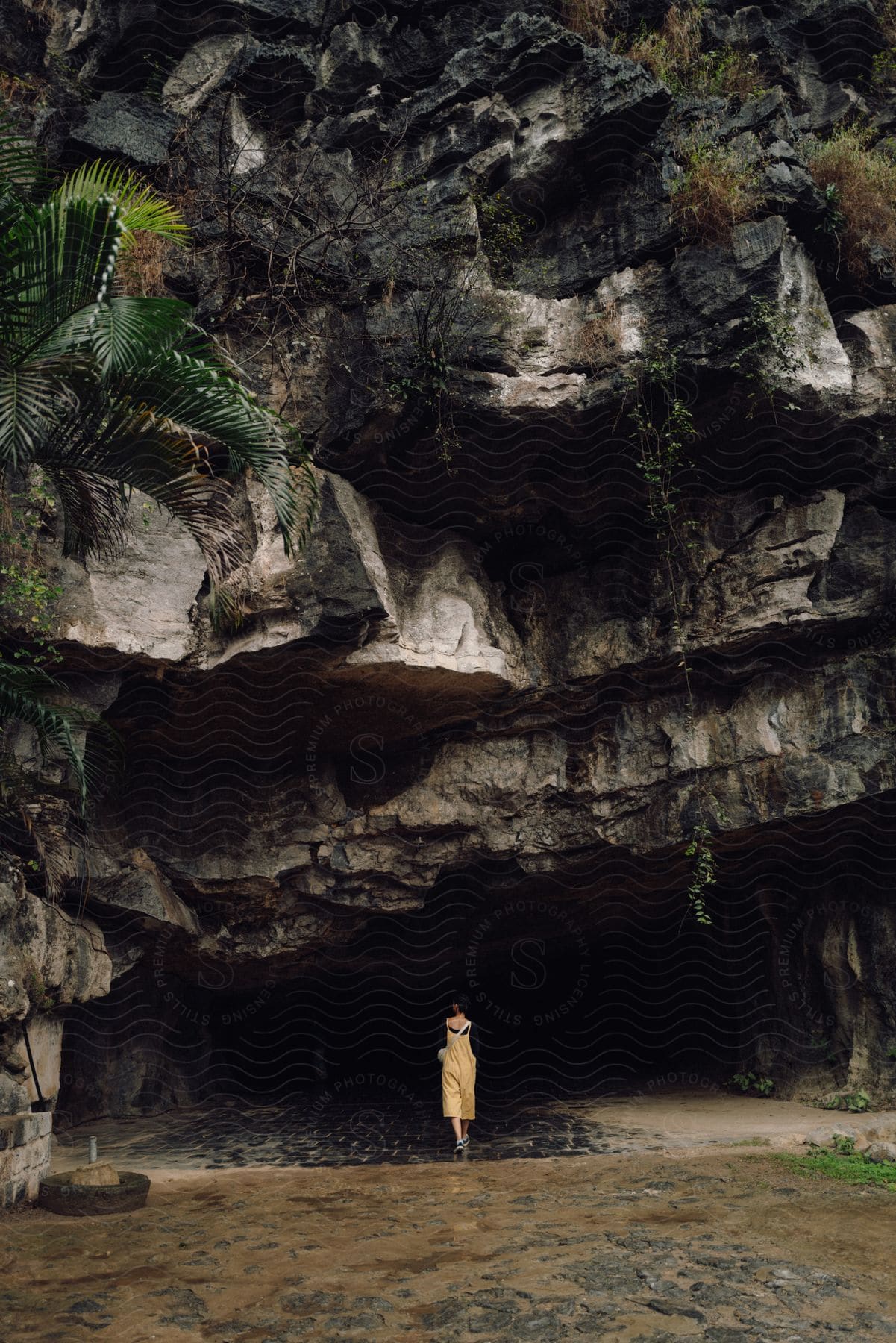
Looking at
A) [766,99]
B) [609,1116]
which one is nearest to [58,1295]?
[609,1116]

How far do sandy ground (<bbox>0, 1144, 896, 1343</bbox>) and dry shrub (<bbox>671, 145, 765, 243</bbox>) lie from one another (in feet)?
26.6

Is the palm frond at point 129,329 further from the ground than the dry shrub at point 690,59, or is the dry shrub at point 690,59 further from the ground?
the dry shrub at point 690,59

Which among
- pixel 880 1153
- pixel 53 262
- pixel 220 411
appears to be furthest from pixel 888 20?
pixel 880 1153

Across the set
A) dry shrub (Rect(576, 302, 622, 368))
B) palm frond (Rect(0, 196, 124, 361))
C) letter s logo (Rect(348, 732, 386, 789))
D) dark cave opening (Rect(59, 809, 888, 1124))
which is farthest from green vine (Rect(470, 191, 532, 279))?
dark cave opening (Rect(59, 809, 888, 1124))

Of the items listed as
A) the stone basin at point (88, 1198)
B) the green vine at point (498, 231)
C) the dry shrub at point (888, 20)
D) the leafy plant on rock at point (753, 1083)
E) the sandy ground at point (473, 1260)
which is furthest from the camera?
the dry shrub at point (888, 20)

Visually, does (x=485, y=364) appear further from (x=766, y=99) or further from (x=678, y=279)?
(x=766, y=99)

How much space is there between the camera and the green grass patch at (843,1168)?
265 inches

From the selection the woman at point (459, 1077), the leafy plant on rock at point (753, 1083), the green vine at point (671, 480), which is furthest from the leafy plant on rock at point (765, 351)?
the leafy plant on rock at point (753, 1083)

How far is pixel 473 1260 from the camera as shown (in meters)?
5.30

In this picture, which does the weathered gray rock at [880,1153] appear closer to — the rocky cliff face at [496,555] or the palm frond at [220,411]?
the rocky cliff face at [496,555]

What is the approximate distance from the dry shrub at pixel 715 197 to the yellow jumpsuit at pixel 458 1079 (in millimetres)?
7780

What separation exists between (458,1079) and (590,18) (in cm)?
1129

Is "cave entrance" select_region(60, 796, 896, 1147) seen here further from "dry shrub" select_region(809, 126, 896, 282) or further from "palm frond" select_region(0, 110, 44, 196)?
"palm frond" select_region(0, 110, 44, 196)

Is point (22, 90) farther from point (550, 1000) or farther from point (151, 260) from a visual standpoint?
point (550, 1000)
